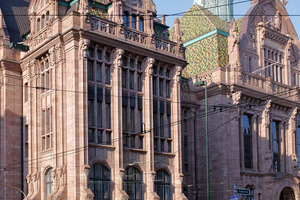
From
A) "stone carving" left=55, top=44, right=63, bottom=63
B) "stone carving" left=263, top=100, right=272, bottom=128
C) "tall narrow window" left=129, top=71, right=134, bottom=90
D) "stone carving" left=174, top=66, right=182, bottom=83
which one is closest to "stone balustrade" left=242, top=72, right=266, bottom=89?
"stone carving" left=263, top=100, right=272, bottom=128

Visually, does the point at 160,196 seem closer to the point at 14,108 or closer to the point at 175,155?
the point at 175,155

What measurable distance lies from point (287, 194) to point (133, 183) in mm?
18681

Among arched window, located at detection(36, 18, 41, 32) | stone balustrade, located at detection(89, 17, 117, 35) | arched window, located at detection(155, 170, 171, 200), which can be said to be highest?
arched window, located at detection(36, 18, 41, 32)

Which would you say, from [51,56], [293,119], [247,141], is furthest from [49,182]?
[293,119]

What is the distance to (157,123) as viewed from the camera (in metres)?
41.1

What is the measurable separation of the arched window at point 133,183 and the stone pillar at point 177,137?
10.8 ft

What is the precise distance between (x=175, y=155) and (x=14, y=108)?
1273 cm

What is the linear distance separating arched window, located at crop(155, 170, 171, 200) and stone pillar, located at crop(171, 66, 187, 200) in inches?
17.7

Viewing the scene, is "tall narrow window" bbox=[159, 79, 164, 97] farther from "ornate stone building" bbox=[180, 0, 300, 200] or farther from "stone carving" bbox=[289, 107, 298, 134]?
"stone carving" bbox=[289, 107, 298, 134]

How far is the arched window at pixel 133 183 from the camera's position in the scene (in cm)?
3834

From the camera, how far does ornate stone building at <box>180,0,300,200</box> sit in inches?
1849

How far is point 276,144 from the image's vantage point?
169ft

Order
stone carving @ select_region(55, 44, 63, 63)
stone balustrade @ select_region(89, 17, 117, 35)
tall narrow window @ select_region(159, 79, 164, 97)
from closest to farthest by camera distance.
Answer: stone carving @ select_region(55, 44, 63, 63), stone balustrade @ select_region(89, 17, 117, 35), tall narrow window @ select_region(159, 79, 164, 97)

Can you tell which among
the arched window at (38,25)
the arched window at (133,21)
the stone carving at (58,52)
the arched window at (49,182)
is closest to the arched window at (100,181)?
the arched window at (49,182)
